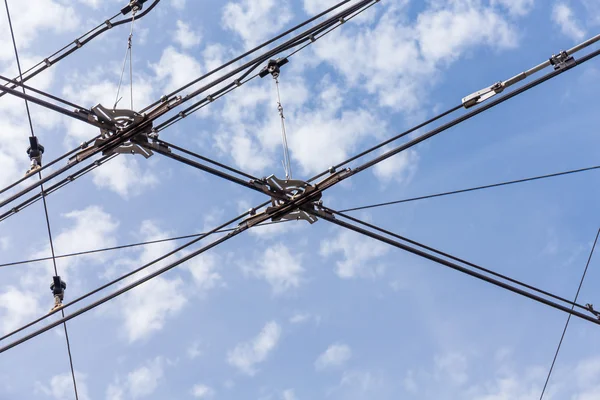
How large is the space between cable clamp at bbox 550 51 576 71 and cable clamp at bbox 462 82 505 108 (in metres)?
0.71

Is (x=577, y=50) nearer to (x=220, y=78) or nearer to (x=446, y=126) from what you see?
(x=446, y=126)

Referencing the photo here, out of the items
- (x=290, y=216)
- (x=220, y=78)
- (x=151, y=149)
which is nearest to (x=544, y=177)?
(x=290, y=216)

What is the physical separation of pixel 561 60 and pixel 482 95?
1.07 metres

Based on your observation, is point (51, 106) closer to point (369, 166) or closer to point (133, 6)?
point (369, 166)

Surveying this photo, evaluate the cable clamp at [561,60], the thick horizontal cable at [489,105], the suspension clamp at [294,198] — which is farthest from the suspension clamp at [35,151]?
the cable clamp at [561,60]

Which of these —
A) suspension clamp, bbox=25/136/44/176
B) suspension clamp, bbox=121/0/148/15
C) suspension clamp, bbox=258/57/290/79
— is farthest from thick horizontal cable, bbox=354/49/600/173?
suspension clamp, bbox=121/0/148/15

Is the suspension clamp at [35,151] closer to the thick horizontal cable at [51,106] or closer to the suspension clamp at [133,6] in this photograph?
the thick horizontal cable at [51,106]

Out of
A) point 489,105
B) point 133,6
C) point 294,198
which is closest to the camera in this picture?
point 489,105

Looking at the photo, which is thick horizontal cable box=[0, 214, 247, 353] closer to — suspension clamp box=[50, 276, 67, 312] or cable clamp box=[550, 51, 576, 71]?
suspension clamp box=[50, 276, 67, 312]

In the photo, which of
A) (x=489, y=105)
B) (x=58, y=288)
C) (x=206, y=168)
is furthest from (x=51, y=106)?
(x=489, y=105)

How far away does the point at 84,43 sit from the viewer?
579 inches

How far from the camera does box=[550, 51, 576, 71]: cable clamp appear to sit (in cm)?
978

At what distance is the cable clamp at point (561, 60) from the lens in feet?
32.1

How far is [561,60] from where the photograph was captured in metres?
9.85
